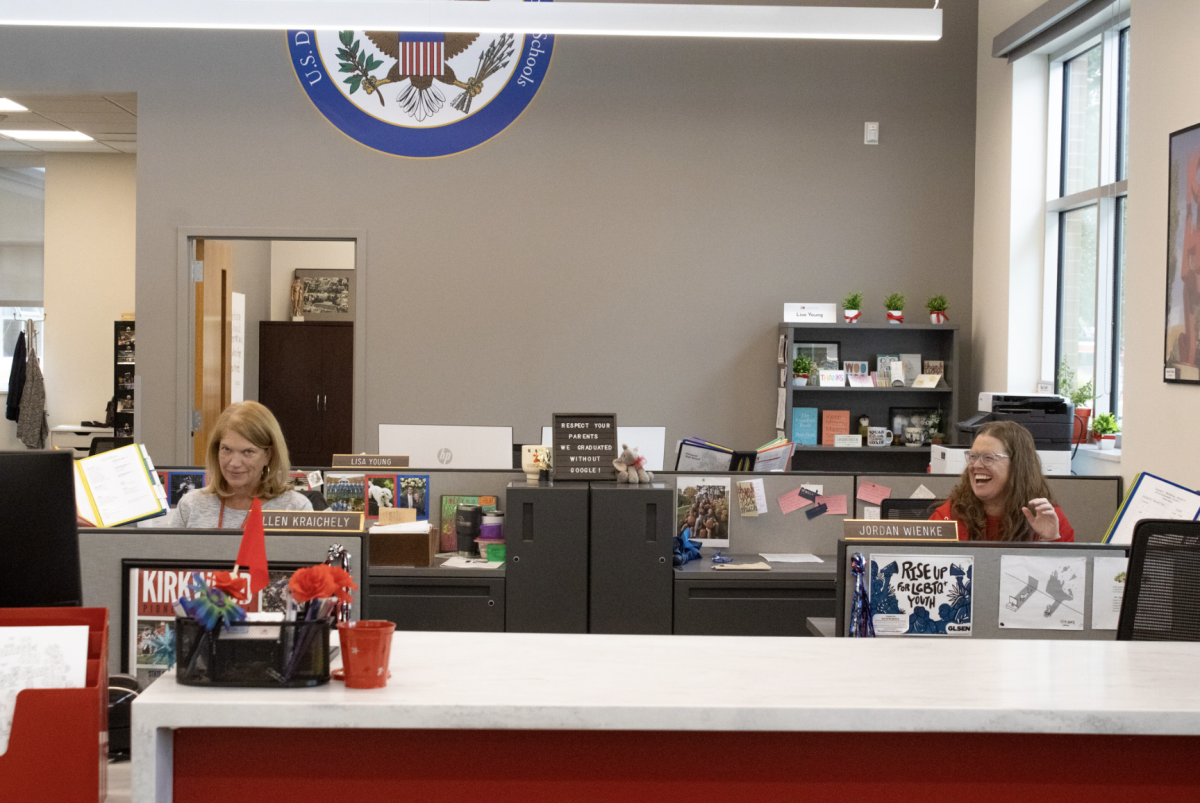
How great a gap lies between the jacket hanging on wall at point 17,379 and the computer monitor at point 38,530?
28.1ft

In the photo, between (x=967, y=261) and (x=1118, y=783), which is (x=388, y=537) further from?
(x=967, y=261)

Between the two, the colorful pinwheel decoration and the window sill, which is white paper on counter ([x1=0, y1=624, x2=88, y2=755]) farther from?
the window sill

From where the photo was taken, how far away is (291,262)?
9680 mm

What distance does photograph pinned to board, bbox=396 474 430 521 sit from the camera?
3.68 metres

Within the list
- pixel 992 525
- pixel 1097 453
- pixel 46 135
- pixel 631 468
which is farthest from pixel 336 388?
pixel 992 525

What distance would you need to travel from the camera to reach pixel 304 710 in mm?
1137

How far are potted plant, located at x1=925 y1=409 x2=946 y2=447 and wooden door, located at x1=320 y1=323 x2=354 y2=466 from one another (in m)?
4.97

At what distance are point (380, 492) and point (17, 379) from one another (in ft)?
22.0

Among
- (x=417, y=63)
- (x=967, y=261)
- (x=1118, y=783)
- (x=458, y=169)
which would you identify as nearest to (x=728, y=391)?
(x=967, y=261)

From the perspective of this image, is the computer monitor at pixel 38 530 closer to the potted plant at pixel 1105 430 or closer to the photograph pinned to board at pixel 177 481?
the photograph pinned to board at pixel 177 481

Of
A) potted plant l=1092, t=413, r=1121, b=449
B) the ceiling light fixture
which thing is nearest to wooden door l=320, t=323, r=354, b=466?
the ceiling light fixture

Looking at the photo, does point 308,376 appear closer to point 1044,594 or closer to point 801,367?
point 801,367

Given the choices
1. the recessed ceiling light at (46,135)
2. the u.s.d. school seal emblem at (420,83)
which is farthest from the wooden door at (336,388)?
the u.s.d. school seal emblem at (420,83)

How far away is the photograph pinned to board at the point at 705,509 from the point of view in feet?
12.4
